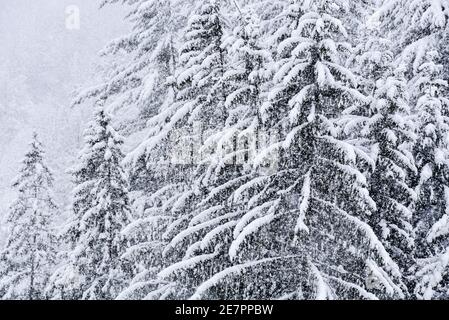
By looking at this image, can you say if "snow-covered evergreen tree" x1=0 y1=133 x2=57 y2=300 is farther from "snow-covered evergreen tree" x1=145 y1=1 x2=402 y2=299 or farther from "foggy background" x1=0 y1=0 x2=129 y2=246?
"foggy background" x1=0 y1=0 x2=129 y2=246

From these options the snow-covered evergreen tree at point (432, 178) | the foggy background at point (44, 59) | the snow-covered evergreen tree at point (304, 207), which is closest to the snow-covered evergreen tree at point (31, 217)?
the snow-covered evergreen tree at point (304, 207)

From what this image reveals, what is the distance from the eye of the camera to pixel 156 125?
625 inches

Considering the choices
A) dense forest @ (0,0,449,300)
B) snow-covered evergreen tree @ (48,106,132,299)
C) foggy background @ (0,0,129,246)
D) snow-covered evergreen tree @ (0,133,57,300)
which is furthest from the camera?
foggy background @ (0,0,129,246)

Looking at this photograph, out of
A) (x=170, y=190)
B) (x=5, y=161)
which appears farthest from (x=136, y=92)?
(x=5, y=161)

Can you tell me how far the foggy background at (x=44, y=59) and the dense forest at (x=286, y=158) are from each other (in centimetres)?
8377

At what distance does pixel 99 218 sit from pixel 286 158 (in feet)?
29.6

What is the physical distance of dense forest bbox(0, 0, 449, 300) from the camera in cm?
1185

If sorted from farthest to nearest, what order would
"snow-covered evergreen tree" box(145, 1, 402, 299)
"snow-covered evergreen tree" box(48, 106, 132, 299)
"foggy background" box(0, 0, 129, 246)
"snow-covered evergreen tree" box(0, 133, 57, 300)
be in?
"foggy background" box(0, 0, 129, 246) → "snow-covered evergreen tree" box(0, 133, 57, 300) → "snow-covered evergreen tree" box(48, 106, 132, 299) → "snow-covered evergreen tree" box(145, 1, 402, 299)

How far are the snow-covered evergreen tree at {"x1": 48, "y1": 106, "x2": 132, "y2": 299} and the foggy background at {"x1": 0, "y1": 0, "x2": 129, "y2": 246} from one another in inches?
3143

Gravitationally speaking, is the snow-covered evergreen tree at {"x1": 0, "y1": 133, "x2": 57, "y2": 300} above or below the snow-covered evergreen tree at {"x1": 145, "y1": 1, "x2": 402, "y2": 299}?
above

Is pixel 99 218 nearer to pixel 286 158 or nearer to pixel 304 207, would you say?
pixel 286 158

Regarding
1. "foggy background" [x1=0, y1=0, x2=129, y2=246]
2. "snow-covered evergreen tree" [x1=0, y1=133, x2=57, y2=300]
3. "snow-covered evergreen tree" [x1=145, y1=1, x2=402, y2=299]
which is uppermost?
"foggy background" [x1=0, y1=0, x2=129, y2=246]

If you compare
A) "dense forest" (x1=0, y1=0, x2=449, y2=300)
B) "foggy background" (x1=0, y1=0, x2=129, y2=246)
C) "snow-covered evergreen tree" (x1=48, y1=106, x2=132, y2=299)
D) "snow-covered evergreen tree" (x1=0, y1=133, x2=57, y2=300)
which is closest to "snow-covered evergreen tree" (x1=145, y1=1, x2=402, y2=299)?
"dense forest" (x1=0, y1=0, x2=449, y2=300)

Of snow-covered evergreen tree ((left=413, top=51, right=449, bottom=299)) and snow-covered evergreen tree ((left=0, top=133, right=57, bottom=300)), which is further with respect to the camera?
snow-covered evergreen tree ((left=0, top=133, right=57, bottom=300))
